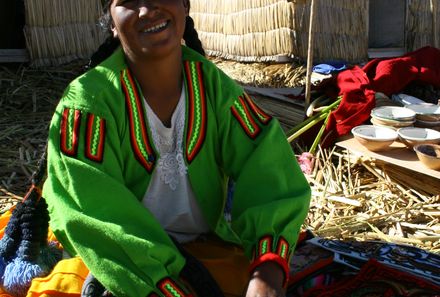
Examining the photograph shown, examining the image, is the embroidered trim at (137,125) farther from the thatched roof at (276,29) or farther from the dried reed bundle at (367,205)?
the thatched roof at (276,29)

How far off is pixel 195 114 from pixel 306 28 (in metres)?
4.17

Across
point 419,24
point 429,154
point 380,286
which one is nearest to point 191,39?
→ point 380,286

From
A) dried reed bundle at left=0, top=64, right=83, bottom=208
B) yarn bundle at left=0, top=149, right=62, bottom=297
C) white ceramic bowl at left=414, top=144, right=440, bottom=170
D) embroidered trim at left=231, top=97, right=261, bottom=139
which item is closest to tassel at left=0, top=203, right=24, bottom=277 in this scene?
yarn bundle at left=0, top=149, right=62, bottom=297

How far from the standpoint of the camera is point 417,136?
3.92m

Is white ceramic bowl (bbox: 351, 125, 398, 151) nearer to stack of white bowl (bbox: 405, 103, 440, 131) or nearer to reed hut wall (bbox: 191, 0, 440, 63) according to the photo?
stack of white bowl (bbox: 405, 103, 440, 131)

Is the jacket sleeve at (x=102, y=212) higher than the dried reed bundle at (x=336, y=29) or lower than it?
higher

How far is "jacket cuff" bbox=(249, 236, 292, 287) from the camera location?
5.95ft

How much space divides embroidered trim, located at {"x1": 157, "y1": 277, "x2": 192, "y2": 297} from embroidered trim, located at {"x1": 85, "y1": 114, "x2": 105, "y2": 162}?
40 centimetres

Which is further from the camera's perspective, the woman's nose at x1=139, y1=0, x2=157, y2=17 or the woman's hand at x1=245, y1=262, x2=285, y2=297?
the woman's nose at x1=139, y1=0, x2=157, y2=17

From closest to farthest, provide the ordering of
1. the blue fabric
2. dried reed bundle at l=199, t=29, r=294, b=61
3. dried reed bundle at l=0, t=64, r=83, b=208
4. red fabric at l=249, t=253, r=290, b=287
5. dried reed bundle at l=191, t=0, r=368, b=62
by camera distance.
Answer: red fabric at l=249, t=253, r=290, b=287 < dried reed bundle at l=0, t=64, r=83, b=208 < the blue fabric < dried reed bundle at l=191, t=0, r=368, b=62 < dried reed bundle at l=199, t=29, r=294, b=61

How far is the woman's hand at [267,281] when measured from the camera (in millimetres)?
1743

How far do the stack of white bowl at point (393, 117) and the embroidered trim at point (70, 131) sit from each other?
2.63 m

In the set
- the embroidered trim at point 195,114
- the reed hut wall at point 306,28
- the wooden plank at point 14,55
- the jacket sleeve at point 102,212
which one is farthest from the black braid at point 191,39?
the wooden plank at point 14,55

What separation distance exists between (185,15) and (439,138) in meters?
2.32
